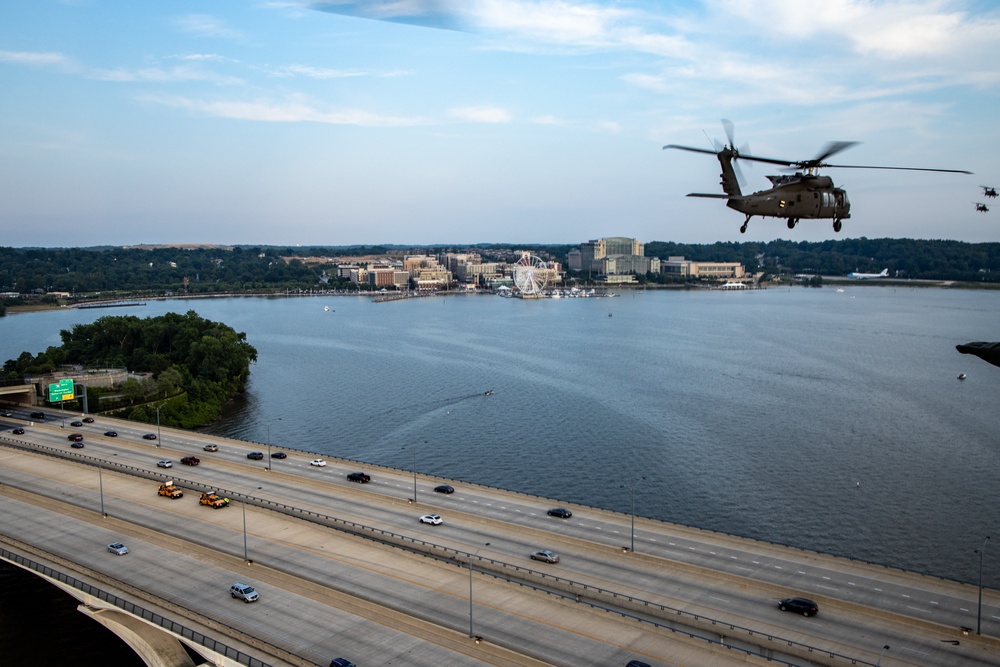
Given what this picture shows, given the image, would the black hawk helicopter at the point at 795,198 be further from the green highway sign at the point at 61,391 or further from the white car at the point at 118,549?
the green highway sign at the point at 61,391

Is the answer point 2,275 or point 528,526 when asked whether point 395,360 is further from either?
point 2,275

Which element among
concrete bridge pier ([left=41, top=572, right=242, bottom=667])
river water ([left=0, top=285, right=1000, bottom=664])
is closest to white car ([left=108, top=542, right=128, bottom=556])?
concrete bridge pier ([left=41, top=572, right=242, bottom=667])

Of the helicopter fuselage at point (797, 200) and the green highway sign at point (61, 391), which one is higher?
the helicopter fuselage at point (797, 200)

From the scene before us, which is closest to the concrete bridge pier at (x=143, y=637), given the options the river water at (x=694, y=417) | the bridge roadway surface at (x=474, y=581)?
the bridge roadway surface at (x=474, y=581)

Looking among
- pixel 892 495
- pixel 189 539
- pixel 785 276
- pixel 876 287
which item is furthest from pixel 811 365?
pixel 785 276

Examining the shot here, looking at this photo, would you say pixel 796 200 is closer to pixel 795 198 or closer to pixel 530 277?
pixel 795 198

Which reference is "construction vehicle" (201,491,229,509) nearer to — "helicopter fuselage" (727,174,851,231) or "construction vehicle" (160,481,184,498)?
"construction vehicle" (160,481,184,498)

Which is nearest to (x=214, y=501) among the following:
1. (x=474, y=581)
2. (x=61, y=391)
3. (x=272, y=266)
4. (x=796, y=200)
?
(x=474, y=581)
